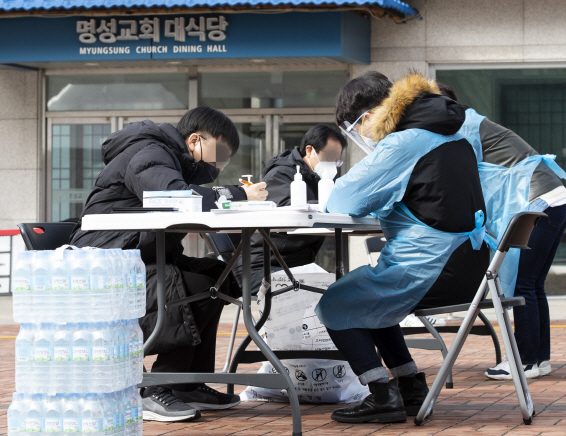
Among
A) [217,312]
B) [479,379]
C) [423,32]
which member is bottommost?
[479,379]

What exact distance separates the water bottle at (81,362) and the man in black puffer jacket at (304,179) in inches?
86.0

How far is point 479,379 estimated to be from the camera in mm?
5098

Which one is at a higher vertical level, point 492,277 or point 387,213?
point 387,213

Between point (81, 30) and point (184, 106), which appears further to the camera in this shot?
point (184, 106)

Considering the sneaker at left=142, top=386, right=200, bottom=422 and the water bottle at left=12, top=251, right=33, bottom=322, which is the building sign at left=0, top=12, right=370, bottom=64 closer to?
the sneaker at left=142, top=386, right=200, bottom=422

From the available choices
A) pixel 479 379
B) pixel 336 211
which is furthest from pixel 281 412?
pixel 479 379

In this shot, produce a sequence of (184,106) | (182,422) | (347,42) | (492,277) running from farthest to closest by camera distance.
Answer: (184,106)
(347,42)
(182,422)
(492,277)

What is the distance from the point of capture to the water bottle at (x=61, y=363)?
2.87 metres

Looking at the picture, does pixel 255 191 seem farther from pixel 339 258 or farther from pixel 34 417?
pixel 34 417

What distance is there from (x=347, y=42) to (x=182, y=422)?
713cm

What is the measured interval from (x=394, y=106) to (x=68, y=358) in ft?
5.77

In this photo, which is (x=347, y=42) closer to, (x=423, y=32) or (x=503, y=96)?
(x=423, y=32)

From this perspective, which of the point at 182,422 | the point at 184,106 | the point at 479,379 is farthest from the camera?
the point at 184,106

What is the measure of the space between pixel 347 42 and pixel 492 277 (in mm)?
7015
